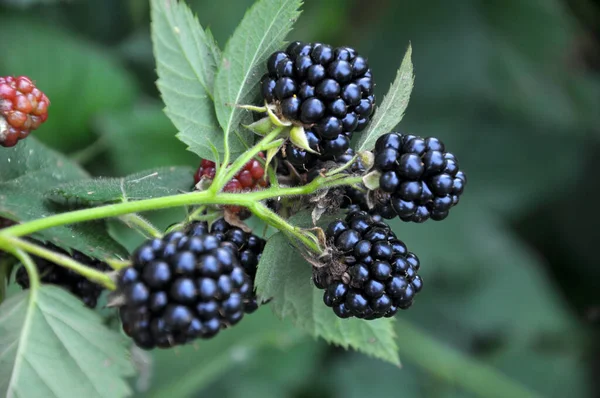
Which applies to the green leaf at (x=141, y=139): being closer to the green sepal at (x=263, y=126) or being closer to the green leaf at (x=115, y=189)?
the green leaf at (x=115, y=189)

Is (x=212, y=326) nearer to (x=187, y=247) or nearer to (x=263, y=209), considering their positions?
(x=187, y=247)

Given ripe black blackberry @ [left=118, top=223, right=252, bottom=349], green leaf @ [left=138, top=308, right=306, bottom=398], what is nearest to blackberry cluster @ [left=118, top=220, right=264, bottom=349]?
ripe black blackberry @ [left=118, top=223, right=252, bottom=349]

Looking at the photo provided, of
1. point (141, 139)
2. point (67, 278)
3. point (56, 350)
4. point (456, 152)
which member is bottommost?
point (141, 139)

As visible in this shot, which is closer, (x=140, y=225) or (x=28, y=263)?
(x=28, y=263)

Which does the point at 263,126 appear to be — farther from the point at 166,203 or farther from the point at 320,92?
the point at 166,203

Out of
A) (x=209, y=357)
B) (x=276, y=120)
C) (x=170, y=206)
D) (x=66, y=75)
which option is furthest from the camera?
(x=66, y=75)

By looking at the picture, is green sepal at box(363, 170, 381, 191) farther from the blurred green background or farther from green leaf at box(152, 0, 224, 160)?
the blurred green background

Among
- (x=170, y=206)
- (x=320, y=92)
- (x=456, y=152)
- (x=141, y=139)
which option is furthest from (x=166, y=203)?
(x=456, y=152)

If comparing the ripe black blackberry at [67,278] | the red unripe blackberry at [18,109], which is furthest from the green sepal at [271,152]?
the red unripe blackberry at [18,109]
